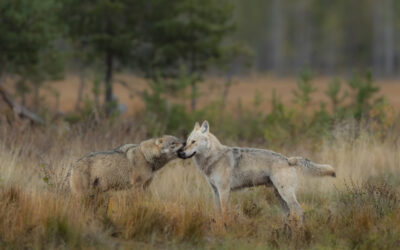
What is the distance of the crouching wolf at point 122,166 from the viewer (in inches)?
321

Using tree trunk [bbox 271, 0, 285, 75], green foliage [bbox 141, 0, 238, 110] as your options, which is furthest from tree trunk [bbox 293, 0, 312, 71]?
green foliage [bbox 141, 0, 238, 110]

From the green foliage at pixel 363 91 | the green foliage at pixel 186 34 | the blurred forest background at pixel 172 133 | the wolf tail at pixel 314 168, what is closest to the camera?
the blurred forest background at pixel 172 133

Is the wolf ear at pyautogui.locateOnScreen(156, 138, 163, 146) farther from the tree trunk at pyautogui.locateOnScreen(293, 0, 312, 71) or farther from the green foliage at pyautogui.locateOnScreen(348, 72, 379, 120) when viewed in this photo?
the tree trunk at pyautogui.locateOnScreen(293, 0, 312, 71)

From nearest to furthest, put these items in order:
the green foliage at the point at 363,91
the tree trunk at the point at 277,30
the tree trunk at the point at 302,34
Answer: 1. the green foliage at the point at 363,91
2. the tree trunk at the point at 277,30
3. the tree trunk at the point at 302,34

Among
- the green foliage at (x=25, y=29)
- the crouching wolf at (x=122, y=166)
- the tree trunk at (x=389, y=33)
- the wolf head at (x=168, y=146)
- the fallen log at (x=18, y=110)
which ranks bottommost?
the crouching wolf at (x=122, y=166)

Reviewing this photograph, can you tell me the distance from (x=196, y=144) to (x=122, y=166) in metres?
1.17

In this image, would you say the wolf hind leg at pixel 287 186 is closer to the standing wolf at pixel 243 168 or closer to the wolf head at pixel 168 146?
the standing wolf at pixel 243 168

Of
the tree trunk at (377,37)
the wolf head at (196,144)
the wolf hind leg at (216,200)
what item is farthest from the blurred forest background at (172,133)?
the tree trunk at (377,37)

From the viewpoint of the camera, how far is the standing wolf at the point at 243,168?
7.94m

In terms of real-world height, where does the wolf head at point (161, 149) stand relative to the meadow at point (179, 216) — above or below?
above

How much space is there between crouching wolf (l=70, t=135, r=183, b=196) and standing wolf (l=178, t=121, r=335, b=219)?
1.58 feet

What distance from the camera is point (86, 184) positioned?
814cm

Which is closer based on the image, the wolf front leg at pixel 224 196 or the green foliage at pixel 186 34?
the wolf front leg at pixel 224 196

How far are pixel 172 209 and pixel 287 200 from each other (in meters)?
1.67
